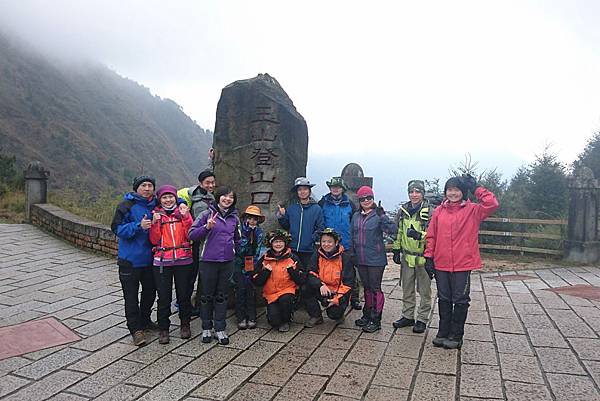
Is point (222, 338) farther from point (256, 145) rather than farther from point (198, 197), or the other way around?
point (256, 145)

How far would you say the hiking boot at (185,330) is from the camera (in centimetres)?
430

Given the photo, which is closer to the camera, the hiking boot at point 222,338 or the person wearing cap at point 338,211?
the hiking boot at point 222,338

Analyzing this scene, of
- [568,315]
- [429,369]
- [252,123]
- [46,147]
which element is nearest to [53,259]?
[252,123]

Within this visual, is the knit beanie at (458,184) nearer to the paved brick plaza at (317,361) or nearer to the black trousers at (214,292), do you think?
the paved brick plaza at (317,361)

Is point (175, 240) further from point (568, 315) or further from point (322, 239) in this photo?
point (568, 315)

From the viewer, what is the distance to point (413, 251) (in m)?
4.61

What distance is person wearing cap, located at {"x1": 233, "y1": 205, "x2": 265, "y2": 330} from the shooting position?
4.71 meters

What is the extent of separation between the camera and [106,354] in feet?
12.8

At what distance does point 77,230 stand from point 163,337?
238 inches

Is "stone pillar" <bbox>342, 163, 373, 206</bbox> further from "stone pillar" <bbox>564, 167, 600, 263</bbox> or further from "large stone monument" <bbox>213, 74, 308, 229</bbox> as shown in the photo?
"large stone monument" <bbox>213, 74, 308, 229</bbox>

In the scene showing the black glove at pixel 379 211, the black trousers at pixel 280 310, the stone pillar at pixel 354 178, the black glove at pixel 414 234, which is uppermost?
the stone pillar at pixel 354 178

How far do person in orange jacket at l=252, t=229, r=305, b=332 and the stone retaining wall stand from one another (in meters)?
4.56

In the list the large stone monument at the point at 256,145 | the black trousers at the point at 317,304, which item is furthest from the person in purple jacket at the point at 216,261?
the large stone monument at the point at 256,145

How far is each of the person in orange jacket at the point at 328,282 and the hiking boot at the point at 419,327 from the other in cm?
74
